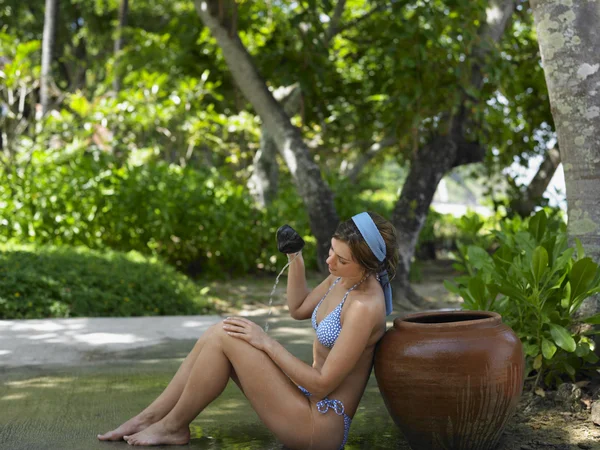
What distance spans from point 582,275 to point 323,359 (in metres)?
1.36

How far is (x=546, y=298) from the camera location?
154 inches

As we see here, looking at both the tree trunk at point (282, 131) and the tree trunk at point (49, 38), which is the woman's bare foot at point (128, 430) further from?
the tree trunk at point (49, 38)

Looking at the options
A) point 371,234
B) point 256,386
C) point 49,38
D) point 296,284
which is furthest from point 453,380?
point 49,38

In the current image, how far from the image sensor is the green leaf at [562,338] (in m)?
3.59

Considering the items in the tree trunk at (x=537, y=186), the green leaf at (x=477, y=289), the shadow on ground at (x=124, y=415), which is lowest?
the shadow on ground at (x=124, y=415)

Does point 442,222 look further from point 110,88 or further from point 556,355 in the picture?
point 556,355

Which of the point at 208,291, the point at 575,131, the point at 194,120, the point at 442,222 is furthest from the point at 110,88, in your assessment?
the point at 575,131

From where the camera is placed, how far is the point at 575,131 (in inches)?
165

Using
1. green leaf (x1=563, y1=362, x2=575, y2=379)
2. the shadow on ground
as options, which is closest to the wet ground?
the shadow on ground

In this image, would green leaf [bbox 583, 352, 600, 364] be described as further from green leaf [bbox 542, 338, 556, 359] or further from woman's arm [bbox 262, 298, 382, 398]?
woman's arm [bbox 262, 298, 382, 398]

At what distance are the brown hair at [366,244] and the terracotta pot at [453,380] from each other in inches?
11.1

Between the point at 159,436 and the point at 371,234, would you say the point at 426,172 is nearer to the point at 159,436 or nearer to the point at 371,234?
the point at 371,234

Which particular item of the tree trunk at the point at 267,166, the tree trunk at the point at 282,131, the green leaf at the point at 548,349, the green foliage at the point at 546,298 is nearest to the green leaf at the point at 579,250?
the green foliage at the point at 546,298

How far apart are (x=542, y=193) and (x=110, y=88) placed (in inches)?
397
